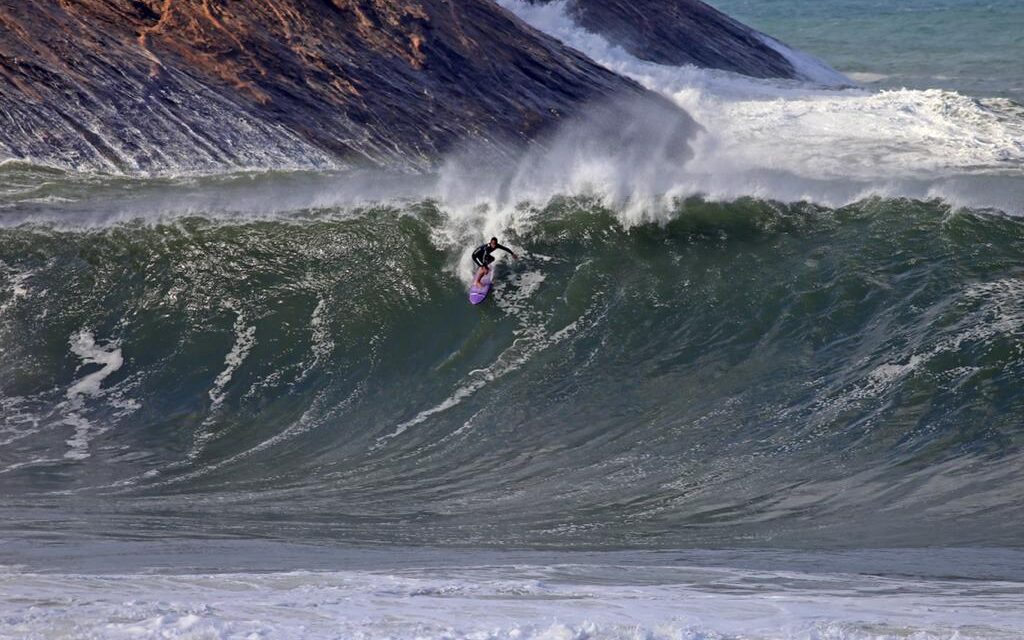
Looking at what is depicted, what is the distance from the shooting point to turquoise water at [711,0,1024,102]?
35281 millimetres

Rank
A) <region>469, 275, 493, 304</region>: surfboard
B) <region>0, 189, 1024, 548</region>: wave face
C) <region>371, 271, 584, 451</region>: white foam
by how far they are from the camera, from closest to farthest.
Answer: <region>0, 189, 1024, 548</region>: wave face
<region>371, 271, 584, 451</region>: white foam
<region>469, 275, 493, 304</region>: surfboard

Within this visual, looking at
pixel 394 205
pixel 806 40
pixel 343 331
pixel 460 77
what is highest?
pixel 806 40

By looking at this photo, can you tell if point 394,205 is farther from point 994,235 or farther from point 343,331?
point 994,235

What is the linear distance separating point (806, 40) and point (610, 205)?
28.3 m

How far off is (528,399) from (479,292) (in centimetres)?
244

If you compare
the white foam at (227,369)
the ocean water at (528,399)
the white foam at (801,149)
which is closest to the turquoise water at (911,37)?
the white foam at (801,149)

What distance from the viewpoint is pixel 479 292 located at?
51.6 ft

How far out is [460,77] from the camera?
67.4ft

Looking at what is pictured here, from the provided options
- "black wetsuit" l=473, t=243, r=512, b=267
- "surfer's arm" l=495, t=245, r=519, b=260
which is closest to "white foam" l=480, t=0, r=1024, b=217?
"surfer's arm" l=495, t=245, r=519, b=260

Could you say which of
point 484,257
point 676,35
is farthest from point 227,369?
point 676,35

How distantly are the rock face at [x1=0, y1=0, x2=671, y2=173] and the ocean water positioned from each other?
2.11ft

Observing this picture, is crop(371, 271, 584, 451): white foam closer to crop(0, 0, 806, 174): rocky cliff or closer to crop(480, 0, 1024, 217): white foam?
crop(480, 0, 1024, 217): white foam

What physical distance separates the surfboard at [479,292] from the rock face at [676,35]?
525 inches

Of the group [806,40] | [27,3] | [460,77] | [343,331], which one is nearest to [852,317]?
[343,331]
